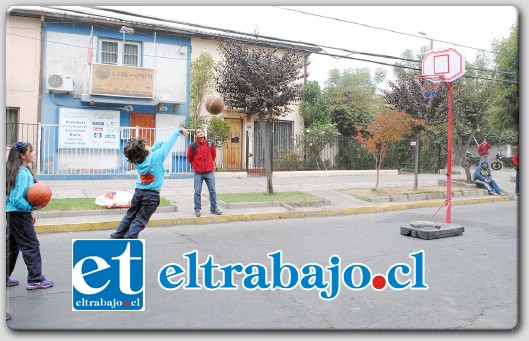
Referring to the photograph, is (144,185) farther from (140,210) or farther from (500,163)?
(500,163)

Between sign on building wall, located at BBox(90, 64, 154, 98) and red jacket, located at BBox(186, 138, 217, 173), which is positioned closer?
red jacket, located at BBox(186, 138, 217, 173)

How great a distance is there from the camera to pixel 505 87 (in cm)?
1496

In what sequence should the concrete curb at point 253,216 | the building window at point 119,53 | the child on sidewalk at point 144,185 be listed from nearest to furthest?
the child on sidewalk at point 144,185 < the concrete curb at point 253,216 < the building window at point 119,53

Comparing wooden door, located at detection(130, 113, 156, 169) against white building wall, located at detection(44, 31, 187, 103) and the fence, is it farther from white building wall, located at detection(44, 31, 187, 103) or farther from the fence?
white building wall, located at detection(44, 31, 187, 103)

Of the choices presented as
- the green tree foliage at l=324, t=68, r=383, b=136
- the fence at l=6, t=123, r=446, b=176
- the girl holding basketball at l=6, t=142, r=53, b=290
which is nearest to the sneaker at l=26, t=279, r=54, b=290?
the girl holding basketball at l=6, t=142, r=53, b=290

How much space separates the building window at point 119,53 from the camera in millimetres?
16859

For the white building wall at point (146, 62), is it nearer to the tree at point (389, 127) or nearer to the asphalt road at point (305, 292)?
the tree at point (389, 127)

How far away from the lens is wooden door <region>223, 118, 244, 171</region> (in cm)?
1773

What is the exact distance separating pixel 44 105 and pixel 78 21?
3252mm

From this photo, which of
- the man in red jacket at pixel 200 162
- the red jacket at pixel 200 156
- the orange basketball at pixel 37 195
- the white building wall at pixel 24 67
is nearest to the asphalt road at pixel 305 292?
the orange basketball at pixel 37 195

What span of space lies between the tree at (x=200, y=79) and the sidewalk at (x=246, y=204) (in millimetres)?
3551

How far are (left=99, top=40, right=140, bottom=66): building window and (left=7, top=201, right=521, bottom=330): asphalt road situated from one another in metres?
10.5

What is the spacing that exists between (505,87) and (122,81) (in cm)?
1329

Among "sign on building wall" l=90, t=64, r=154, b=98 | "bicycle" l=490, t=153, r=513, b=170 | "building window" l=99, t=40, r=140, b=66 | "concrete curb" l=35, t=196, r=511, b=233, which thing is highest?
"building window" l=99, t=40, r=140, b=66
